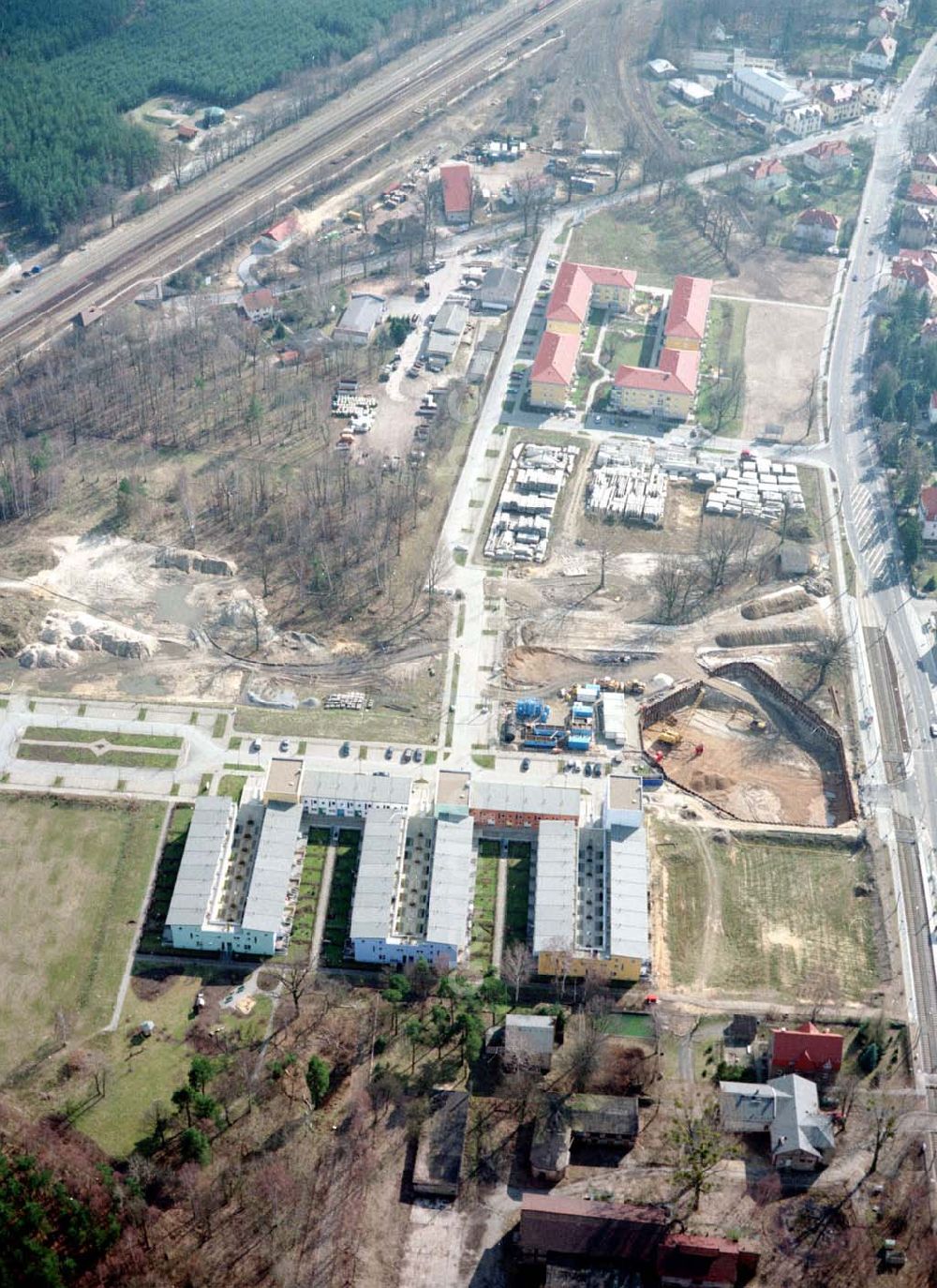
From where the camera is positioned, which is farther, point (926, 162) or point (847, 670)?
point (926, 162)

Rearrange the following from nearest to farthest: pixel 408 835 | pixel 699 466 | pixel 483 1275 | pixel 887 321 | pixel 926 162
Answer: pixel 483 1275
pixel 408 835
pixel 699 466
pixel 887 321
pixel 926 162

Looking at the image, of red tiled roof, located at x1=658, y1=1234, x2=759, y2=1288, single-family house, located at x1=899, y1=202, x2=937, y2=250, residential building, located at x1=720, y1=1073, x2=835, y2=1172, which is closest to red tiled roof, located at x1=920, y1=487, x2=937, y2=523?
single-family house, located at x1=899, y1=202, x2=937, y2=250

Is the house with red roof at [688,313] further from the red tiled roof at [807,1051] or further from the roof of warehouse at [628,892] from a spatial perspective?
the red tiled roof at [807,1051]

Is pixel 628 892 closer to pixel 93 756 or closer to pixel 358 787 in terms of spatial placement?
pixel 358 787

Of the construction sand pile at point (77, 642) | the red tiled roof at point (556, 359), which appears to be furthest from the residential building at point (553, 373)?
the construction sand pile at point (77, 642)

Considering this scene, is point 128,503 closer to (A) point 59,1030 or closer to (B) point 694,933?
(A) point 59,1030

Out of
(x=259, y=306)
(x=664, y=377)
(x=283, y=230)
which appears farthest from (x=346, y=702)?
(x=283, y=230)

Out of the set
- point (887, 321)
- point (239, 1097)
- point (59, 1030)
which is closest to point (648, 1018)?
point (239, 1097)

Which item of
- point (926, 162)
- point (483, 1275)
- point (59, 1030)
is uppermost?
point (926, 162)
